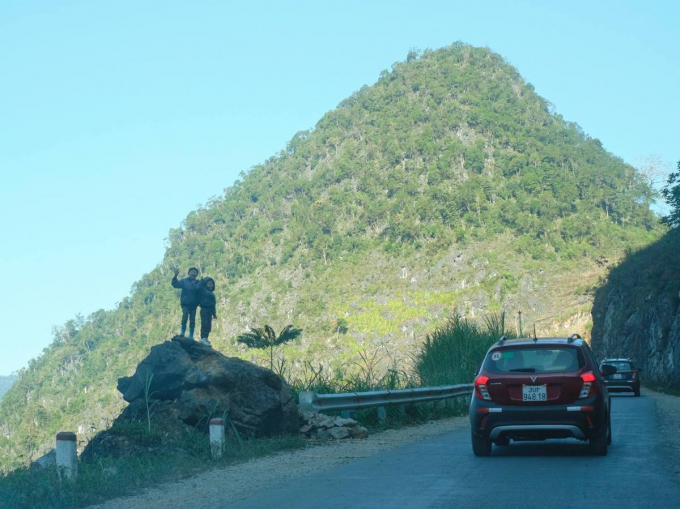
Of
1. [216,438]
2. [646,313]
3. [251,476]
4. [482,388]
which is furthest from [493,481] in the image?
[646,313]

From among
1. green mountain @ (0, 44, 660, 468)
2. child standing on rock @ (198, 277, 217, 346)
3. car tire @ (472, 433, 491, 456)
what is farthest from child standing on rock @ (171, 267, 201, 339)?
green mountain @ (0, 44, 660, 468)

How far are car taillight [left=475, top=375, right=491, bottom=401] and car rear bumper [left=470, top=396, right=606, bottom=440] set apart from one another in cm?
8

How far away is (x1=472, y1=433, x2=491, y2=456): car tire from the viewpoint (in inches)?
452

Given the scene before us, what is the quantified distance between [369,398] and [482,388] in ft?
16.1

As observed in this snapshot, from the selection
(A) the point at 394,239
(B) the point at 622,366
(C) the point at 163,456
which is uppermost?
(A) the point at 394,239

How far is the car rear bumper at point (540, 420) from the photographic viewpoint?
36.1 ft

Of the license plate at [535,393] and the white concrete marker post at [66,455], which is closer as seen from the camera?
the white concrete marker post at [66,455]

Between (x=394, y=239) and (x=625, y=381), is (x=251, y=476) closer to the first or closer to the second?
(x=625, y=381)

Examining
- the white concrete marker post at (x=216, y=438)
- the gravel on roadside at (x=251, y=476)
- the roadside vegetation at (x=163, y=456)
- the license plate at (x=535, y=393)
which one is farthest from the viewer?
the white concrete marker post at (x=216, y=438)

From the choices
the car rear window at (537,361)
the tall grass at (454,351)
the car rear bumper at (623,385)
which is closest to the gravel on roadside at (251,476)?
the car rear window at (537,361)

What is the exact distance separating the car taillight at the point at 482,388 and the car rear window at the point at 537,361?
15cm

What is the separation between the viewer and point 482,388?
11.5 metres

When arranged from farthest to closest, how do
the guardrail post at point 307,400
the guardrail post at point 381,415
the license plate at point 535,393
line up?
the guardrail post at point 381,415 → the guardrail post at point 307,400 → the license plate at point 535,393

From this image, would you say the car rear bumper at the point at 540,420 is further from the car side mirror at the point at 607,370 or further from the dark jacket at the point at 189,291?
the dark jacket at the point at 189,291
